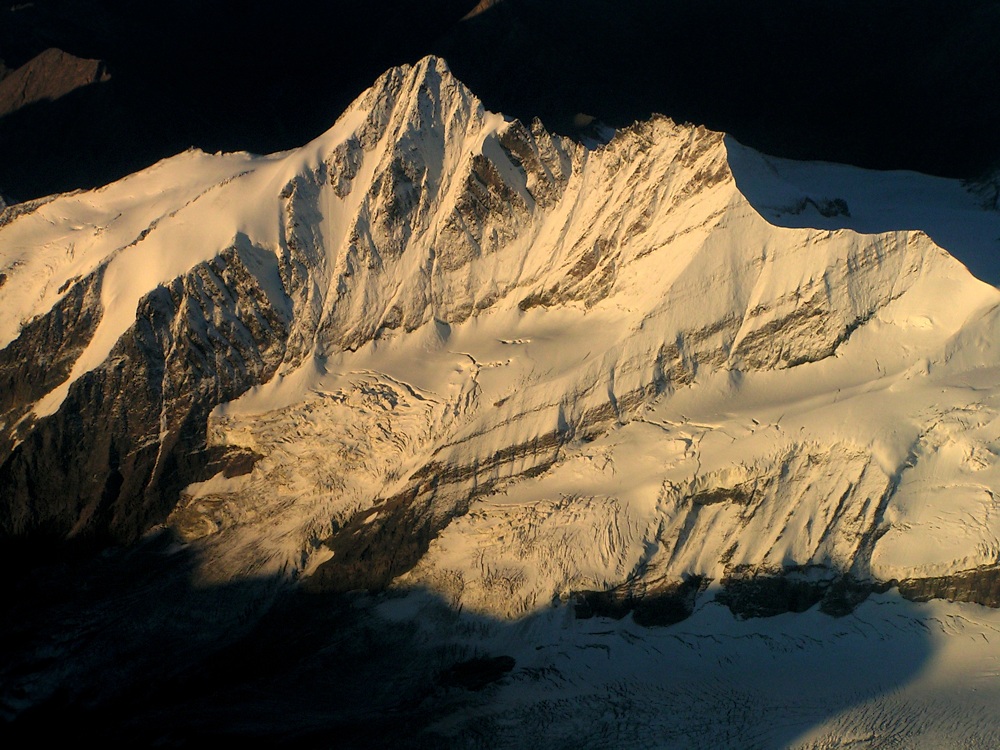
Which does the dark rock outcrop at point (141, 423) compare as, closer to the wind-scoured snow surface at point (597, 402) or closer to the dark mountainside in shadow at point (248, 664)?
the wind-scoured snow surface at point (597, 402)

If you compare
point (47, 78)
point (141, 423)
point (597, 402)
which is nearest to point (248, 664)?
point (141, 423)

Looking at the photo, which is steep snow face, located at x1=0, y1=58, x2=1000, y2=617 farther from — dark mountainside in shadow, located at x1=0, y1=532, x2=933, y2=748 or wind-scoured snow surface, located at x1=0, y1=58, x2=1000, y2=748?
dark mountainside in shadow, located at x1=0, y1=532, x2=933, y2=748

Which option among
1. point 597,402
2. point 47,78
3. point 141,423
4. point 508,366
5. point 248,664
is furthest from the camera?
point 47,78

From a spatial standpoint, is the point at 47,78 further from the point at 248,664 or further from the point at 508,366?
the point at 248,664

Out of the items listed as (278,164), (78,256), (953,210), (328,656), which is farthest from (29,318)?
(953,210)

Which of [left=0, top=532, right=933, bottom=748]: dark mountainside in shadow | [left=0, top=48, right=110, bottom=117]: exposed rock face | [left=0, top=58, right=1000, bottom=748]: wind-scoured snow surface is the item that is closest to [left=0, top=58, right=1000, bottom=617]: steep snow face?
[left=0, top=58, right=1000, bottom=748]: wind-scoured snow surface

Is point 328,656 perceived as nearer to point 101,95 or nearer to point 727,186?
point 727,186
